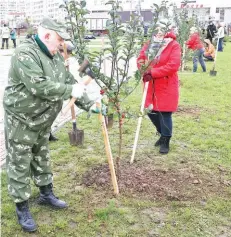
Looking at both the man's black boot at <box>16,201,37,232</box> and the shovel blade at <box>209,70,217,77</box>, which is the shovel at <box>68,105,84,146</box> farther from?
the shovel blade at <box>209,70,217,77</box>

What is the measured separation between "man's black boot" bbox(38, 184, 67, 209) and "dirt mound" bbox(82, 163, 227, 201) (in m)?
0.57

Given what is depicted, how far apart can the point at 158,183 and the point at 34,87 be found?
2.08 meters

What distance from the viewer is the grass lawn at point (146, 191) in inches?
136

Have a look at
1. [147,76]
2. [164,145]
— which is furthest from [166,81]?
A: [164,145]

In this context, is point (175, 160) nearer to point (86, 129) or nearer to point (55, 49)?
point (86, 129)

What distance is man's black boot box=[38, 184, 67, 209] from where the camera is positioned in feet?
12.3

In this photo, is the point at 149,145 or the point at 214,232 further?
the point at 149,145

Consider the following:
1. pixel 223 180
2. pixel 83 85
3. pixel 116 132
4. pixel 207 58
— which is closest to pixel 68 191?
pixel 83 85

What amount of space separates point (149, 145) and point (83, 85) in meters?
2.85

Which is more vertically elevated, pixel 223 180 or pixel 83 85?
pixel 83 85

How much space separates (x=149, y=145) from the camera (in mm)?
5703

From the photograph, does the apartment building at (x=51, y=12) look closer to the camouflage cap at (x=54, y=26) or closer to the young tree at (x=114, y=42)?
the young tree at (x=114, y=42)

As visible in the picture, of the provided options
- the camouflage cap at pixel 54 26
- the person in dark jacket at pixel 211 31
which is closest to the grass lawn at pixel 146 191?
the camouflage cap at pixel 54 26

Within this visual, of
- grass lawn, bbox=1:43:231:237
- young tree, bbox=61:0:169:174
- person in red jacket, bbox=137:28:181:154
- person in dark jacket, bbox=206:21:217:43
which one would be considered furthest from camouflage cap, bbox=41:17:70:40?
person in dark jacket, bbox=206:21:217:43
